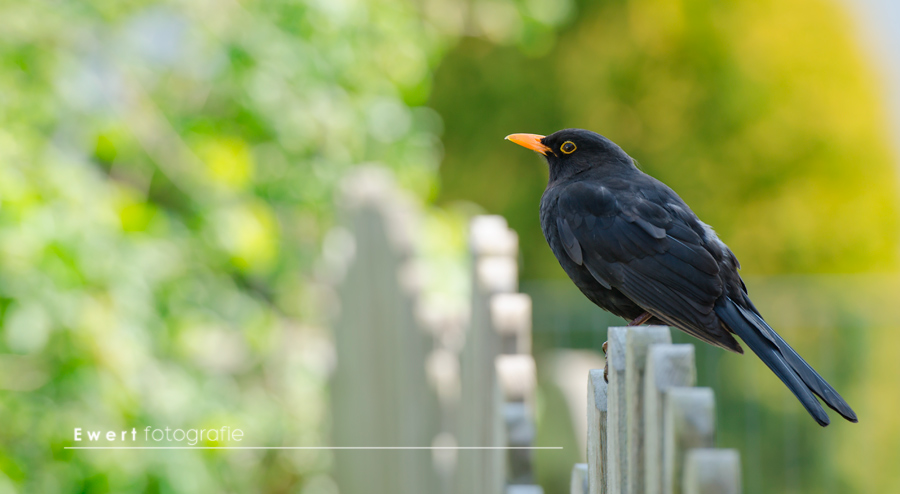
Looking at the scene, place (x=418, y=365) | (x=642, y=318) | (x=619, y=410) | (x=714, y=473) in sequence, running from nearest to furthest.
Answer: (x=714, y=473)
(x=619, y=410)
(x=642, y=318)
(x=418, y=365)

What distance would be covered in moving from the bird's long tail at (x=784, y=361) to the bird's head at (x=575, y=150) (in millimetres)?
535

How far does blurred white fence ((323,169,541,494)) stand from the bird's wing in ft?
1.13

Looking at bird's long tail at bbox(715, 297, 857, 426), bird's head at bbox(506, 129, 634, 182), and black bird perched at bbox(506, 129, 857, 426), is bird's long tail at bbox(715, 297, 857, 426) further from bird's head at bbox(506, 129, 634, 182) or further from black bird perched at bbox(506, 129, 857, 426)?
bird's head at bbox(506, 129, 634, 182)

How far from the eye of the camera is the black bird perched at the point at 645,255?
1547 mm

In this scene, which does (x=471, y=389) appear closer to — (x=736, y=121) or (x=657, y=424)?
(x=657, y=424)

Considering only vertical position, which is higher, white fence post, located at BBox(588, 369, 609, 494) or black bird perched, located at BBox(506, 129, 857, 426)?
black bird perched, located at BBox(506, 129, 857, 426)

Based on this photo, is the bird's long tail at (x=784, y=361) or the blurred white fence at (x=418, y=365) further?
the blurred white fence at (x=418, y=365)

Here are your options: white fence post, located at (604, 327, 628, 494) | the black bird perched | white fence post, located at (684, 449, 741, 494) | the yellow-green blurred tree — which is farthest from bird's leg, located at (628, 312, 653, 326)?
the yellow-green blurred tree

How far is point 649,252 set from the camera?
166 cm

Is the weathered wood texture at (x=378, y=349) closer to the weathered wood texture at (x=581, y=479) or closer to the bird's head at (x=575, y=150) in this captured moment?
the bird's head at (x=575, y=150)

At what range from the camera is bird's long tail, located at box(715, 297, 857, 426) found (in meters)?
1.05

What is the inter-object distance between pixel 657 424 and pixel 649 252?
2.53 ft

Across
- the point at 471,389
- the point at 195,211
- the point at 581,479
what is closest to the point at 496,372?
the point at 471,389

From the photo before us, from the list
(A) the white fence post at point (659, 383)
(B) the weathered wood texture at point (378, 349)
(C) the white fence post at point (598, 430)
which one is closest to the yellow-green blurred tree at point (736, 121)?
(B) the weathered wood texture at point (378, 349)
